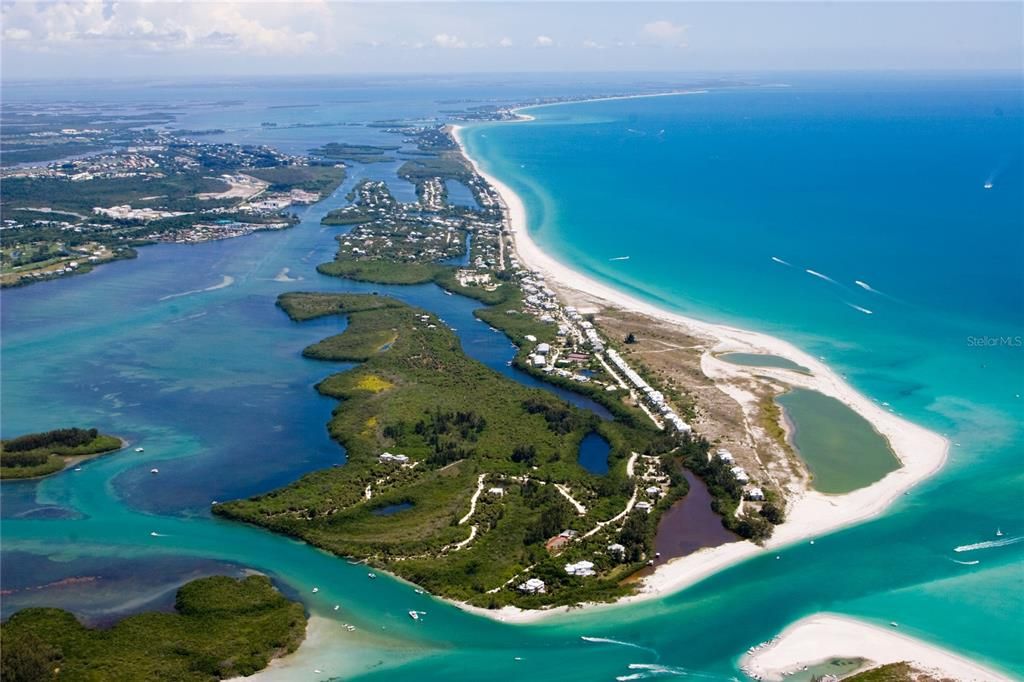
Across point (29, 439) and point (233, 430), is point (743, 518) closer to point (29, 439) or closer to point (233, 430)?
point (233, 430)

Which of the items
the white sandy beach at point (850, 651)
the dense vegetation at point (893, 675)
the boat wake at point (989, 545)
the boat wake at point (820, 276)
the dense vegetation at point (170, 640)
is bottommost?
the white sandy beach at point (850, 651)

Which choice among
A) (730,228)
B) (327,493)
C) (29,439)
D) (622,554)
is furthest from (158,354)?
(730,228)

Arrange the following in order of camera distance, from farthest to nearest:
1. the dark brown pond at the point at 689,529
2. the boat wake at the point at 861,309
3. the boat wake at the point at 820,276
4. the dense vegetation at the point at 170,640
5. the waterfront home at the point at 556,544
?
the boat wake at the point at 820,276 < the boat wake at the point at 861,309 < the dark brown pond at the point at 689,529 < the waterfront home at the point at 556,544 < the dense vegetation at the point at 170,640

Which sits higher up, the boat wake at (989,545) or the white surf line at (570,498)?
the white surf line at (570,498)

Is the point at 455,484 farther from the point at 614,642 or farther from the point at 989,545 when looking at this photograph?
the point at 989,545

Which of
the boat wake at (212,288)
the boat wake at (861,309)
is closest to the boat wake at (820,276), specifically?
the boat wake at (861,309)

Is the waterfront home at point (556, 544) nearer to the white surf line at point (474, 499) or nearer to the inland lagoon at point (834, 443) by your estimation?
the white surf line at point (474, 499)
